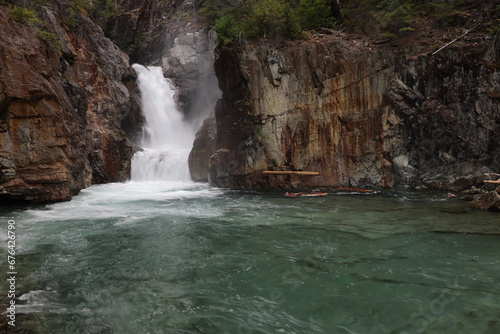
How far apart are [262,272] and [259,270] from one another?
0.37 ft

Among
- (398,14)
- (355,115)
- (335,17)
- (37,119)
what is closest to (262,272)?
(37,119)

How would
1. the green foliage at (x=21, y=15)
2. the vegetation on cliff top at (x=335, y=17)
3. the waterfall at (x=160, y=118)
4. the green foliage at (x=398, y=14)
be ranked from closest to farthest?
the green foliage at (x=21, y=15), the green foliage at (x=398, y=14), the vegetation on cliff top at (x=335, y=17), the waterfall at (x=160, y=118)

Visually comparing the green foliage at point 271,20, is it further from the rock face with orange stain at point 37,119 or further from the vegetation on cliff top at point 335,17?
the rock face with orange stain at point 37,119

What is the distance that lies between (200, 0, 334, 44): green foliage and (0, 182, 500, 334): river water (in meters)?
13.2

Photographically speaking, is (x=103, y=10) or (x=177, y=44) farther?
(x=103, y=10)

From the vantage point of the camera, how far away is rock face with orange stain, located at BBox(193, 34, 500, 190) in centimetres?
1516

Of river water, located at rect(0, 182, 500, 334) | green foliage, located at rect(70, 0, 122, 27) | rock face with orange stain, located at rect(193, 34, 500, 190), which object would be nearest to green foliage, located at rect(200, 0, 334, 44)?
rock face with orange stain, located at rect(193, 34, 500, 190)

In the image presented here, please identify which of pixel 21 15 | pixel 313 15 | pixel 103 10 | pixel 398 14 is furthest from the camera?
pixel 103 10

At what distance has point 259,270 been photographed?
228 inches

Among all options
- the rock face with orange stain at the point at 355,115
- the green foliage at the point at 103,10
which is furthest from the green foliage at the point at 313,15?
the green foliage at the point at 103,10

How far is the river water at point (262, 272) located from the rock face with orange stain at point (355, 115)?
6.21 m

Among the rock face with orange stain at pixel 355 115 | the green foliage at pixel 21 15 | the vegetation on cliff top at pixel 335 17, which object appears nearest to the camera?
the green foliage at pixel 21 15

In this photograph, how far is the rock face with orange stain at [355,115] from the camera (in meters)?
15.2

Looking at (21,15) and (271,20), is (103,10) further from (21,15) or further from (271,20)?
(271,20)
